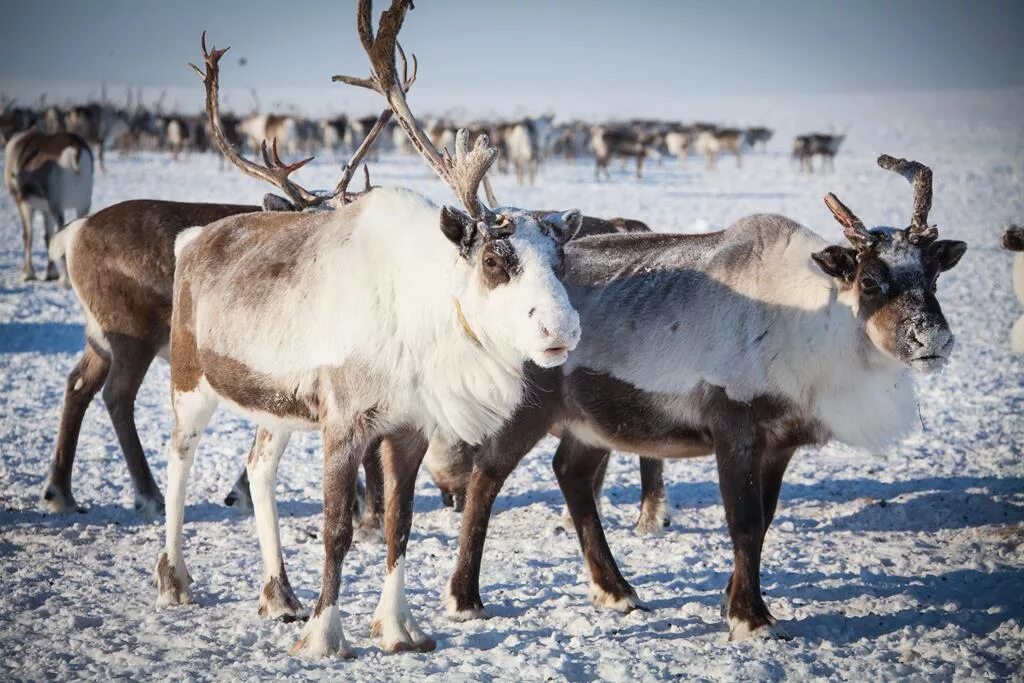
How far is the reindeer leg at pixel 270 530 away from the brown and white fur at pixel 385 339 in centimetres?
1

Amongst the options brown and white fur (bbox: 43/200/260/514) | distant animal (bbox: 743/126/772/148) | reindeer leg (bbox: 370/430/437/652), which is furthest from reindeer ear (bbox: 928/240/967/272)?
distant animal (bbox: 743/126/772/148)

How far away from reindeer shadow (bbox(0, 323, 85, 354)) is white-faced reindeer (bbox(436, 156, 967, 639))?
21.7 ft

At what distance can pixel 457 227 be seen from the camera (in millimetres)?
3990

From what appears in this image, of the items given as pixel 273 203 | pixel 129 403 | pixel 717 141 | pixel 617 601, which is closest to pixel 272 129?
pixel 717 141

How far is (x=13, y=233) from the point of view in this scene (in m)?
17.8

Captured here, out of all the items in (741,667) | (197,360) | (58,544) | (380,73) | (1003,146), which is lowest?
(58,544)

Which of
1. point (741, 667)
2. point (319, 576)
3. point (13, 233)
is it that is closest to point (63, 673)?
point (319, 576)

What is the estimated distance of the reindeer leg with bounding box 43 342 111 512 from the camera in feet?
19.8

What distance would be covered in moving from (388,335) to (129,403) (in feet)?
8.87

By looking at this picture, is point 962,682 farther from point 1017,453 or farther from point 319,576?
point 1017,453

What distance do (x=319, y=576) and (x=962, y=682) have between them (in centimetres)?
295

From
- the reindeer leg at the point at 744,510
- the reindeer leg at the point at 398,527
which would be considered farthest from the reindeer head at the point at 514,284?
the reindeer leg at the point at 744,510

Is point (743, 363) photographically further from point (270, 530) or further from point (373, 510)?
point (373, 510)

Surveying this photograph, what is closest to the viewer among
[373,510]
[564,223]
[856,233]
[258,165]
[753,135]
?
[564,223]
